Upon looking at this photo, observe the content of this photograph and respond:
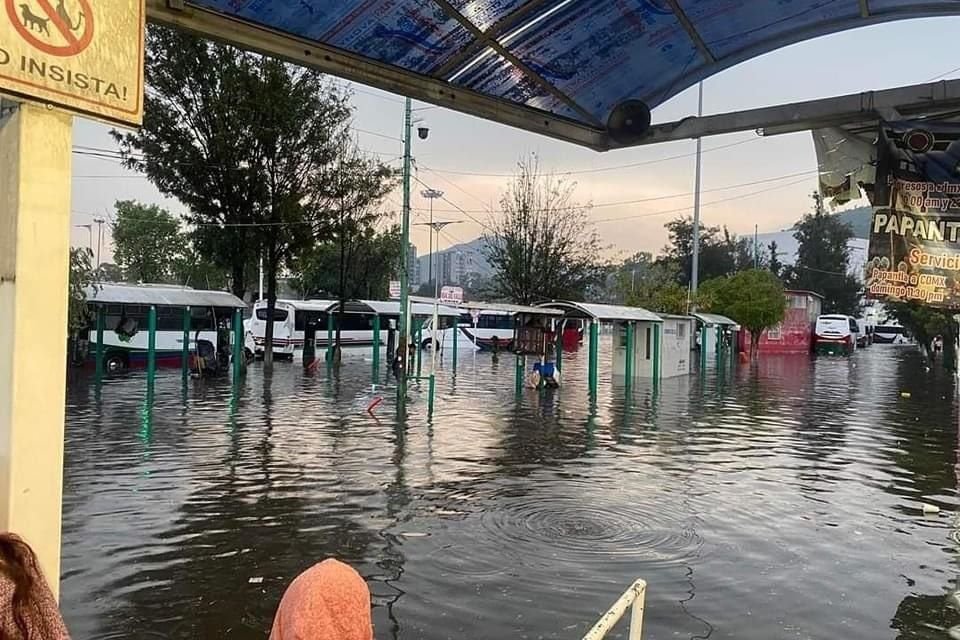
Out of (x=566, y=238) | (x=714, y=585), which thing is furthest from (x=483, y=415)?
(x=566, y=238)

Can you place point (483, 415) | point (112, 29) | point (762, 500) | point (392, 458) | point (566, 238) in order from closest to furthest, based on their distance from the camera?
point (112, 29) < point (762, 500) < point (392, 458) < point (483, 415) < point (566, 238)

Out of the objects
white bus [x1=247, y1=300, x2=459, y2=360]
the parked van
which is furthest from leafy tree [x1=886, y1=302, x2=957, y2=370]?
white bus [x1=247, y1=300, x2=459, y2=360]

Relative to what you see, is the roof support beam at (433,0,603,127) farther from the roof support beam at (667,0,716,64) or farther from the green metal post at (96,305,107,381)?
the green metal post at (96,305,107,381)

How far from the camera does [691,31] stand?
4.07 meters

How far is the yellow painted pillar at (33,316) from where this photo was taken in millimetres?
2160

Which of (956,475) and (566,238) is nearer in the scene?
(956,475)

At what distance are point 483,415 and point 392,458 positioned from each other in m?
4.98

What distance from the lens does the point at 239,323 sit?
73.8ft

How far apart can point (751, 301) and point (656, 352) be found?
18365 millimetres

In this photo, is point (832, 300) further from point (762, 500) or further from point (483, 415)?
point (762, 500)

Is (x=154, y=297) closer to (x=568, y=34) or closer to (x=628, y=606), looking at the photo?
(x=568, y=34)

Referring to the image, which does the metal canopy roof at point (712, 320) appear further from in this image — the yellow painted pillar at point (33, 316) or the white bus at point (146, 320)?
the yellow painted pillar at point (33, 316)

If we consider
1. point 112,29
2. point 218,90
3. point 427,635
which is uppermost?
point 218,90

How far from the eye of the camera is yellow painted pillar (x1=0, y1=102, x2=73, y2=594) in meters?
2.16
